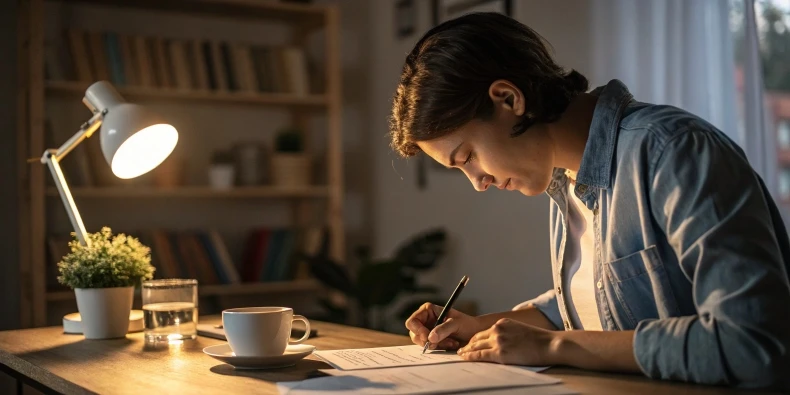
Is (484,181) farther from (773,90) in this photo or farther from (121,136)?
(773,90)

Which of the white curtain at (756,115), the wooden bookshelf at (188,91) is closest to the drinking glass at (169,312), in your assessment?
the white curtain at (756,115)

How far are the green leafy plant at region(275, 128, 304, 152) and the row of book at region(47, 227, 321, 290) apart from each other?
0.38 meters

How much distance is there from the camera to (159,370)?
51.9 inches

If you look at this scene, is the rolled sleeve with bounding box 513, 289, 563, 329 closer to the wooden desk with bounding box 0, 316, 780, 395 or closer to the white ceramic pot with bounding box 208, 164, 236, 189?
the wooden desk with bounding box 0, 316, 780, 395

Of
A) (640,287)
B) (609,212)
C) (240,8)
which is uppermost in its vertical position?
(240,8)

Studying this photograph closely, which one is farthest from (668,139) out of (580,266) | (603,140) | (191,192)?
(191,192)

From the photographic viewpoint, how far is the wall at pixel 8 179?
3.64 m

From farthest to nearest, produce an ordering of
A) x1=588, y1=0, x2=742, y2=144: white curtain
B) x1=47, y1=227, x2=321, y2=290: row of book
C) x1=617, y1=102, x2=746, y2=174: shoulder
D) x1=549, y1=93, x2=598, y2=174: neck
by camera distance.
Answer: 1. x1=47, y1=227, x2=321, y2=290: row of book
2. x1=588, y1=0, x2=742, y2=144: white curtain
3. x1=549, y1=93, x2=598, y2=174: neck
4. x1=617, y1=102, x2=746, y2=174: shoulder

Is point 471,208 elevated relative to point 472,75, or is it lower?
lower

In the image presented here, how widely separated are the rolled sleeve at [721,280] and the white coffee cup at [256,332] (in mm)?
517

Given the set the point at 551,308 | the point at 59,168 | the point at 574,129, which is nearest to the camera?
the point at 574,129

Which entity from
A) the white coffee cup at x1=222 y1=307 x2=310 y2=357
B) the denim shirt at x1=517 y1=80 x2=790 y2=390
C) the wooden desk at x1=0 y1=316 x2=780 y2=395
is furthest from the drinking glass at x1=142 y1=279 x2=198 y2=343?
the denim shirt at x1=517 y1=80 x2=790 y2=390

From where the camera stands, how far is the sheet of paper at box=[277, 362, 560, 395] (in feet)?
3.59

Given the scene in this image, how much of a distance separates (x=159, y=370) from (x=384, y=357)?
0.34 meters
